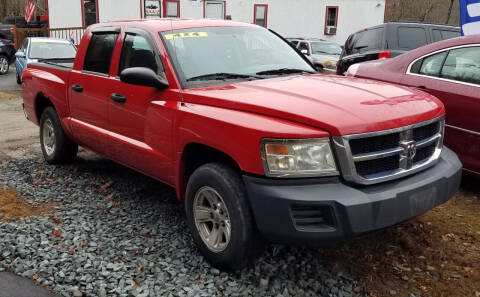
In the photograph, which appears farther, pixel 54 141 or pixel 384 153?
pixel 54 141

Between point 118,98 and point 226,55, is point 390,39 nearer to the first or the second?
point 226,55

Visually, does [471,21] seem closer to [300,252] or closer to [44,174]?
[300,252]

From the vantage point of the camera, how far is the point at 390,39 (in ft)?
31.5

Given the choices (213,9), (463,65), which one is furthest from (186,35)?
(213,9)

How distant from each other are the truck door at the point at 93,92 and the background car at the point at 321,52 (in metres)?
11.5

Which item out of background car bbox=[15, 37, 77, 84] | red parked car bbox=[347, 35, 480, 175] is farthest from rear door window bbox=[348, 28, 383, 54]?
background car bbox=[15, 37, 77, 84]

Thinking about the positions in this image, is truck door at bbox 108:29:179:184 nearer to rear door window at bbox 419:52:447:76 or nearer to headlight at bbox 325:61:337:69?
rear door window at bbox 419:52:447:76

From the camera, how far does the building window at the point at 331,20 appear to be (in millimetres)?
27047

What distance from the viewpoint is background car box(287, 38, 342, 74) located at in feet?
53.0

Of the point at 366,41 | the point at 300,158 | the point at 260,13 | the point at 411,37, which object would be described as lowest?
the point at 300,158

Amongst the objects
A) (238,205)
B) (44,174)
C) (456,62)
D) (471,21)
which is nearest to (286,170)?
(238,205)

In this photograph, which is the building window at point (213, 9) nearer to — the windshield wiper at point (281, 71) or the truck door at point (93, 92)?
the truck door at point (93, 92)

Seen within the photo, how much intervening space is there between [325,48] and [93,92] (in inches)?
546

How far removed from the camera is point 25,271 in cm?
352
